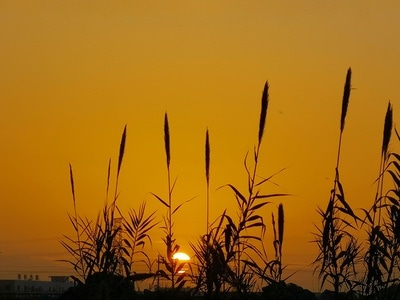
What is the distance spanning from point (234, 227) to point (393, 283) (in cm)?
193

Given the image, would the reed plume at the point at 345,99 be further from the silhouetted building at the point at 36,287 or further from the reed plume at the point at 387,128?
the silhouetted building at the point at 36,287

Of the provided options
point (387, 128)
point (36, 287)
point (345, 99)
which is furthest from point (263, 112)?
point (36, 287)

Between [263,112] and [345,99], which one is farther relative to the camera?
[263,112]

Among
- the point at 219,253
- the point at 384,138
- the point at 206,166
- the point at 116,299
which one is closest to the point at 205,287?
the point at 219,253

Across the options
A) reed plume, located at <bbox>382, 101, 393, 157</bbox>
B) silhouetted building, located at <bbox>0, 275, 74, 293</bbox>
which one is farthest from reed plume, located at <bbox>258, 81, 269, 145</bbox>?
silhouetted building, located at <bbox>0, 275, 74, 293</bbox>

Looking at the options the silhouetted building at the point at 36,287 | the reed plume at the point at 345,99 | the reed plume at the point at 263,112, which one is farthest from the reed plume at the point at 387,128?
the silhouetted building at the point at 36,287

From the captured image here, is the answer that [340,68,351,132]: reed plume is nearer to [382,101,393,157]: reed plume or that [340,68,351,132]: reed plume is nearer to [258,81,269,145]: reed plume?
[382,101,393,157]: reed plume

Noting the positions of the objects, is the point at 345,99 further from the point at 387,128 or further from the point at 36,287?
the point at 36,287

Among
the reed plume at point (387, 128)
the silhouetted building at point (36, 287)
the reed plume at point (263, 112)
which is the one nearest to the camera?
the reed plume at point (387, 128)

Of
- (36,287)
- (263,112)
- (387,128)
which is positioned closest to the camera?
(387,128)

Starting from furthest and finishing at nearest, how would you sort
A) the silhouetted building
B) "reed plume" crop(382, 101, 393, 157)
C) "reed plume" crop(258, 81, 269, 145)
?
1. the silhouetted building
2. "reed plume" crop(258, 81, 269, 145)
3. "reed plume" crop(382, 101, 393, 157)

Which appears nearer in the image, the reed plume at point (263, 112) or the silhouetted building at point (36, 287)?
the reed plume at point (263, 112)

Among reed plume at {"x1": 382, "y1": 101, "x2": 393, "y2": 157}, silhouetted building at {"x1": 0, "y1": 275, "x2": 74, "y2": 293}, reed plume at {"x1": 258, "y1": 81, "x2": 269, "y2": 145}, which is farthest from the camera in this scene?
silhouetted building at {"x1": 0, "y1": 275, "x2": 74, "y2": 293}

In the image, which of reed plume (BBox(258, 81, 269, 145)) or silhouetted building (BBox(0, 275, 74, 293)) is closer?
reed plume (BBox(258, 81, 269, 145))
